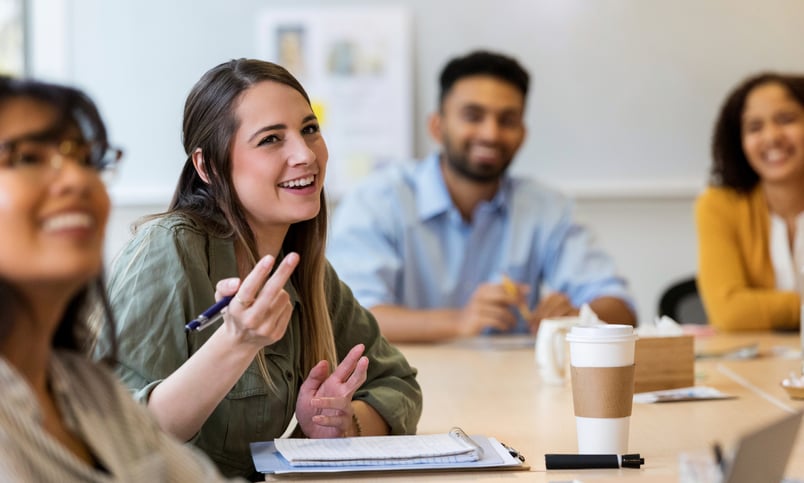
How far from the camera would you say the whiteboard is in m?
4.21

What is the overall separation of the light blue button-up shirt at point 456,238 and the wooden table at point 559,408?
0.59 metres

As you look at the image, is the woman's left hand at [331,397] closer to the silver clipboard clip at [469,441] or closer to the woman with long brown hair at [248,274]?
the woman with long brown hair at [248,274]

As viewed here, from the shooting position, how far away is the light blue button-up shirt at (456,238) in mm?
3334

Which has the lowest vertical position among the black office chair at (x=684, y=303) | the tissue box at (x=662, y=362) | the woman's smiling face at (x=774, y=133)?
the black office chair at (x=684, y=303)

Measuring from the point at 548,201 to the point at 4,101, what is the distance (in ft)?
8.79

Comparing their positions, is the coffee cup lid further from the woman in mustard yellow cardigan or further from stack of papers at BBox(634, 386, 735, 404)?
the woman in mustard yellow cardigan

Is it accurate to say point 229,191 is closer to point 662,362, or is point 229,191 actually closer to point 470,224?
point 662,362

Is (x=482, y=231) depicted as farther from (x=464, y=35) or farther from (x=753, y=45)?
(x=753, y=45)

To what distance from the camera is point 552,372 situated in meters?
2.20

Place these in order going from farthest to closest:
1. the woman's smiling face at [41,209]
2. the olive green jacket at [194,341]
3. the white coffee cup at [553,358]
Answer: the white coffee cup at [553,358] < the olive green jacket at [194,341] < the woman's smiling face at [41,209]

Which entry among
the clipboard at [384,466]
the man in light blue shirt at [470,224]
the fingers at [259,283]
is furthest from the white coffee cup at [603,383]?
the man in light blue shirt at [470,224]

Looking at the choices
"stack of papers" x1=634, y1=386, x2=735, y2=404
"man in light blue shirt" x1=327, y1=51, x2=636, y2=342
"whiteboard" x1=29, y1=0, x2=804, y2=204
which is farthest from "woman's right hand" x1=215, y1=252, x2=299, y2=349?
"whiteboard" x1=29, y1=0, x2=804, y2=204

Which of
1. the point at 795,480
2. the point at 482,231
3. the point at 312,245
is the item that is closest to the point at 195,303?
the point at 312,245

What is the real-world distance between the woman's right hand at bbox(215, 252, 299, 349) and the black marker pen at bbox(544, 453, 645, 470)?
399 millimetres
